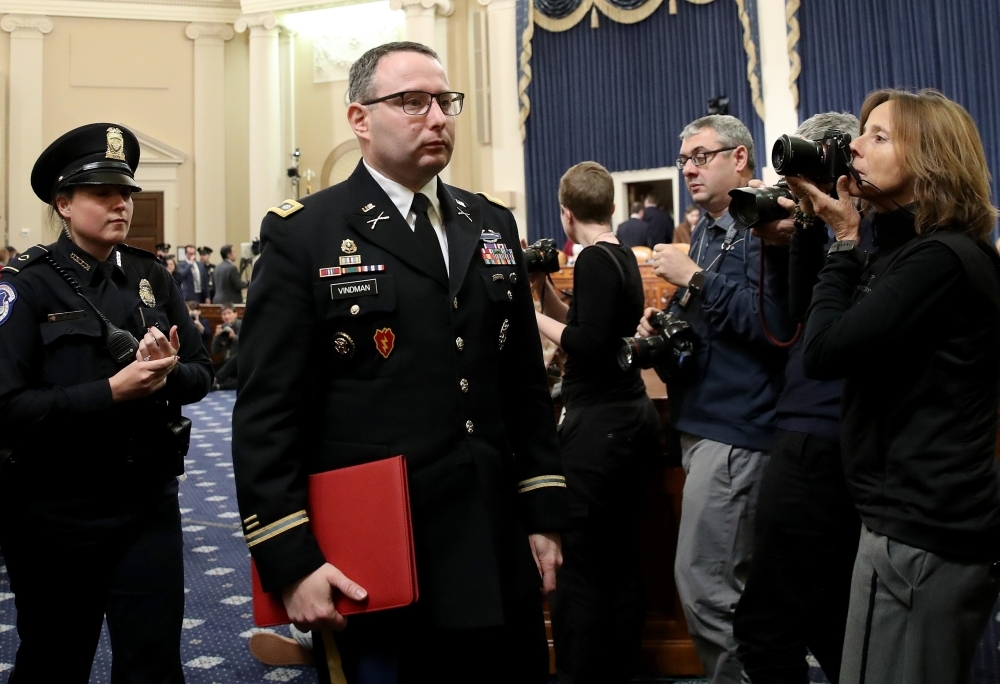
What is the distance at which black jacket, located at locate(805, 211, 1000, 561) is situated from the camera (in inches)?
59.7

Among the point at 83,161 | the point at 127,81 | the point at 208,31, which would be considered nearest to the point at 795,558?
the point at 83,161

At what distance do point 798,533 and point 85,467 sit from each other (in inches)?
59.1

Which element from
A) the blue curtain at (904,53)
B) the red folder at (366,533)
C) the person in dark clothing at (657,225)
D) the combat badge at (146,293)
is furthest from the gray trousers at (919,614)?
the blue curtain at (904,53)

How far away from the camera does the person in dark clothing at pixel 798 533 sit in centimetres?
203

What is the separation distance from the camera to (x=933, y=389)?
1546 mm

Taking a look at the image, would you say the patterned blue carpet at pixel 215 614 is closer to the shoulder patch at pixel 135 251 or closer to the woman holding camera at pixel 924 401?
the woman holding camera at pixel 924 401

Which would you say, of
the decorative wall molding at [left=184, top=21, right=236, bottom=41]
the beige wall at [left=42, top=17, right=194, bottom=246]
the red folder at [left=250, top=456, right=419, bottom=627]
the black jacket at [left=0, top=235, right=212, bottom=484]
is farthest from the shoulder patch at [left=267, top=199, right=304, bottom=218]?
the decorative wall molding at [left=184, top=21, right=236, bottom=41]

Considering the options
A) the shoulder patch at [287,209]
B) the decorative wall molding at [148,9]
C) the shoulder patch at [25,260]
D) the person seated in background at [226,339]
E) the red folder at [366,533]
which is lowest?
the red folder at [366,533]

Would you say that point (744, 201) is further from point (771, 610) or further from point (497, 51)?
point (497, 51)

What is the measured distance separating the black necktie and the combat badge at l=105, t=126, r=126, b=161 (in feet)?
3.08

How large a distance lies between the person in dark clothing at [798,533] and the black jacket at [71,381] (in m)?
1.30

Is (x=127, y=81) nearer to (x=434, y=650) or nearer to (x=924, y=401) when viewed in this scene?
(x=434, y=650)

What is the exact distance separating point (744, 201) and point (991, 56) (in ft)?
31.5

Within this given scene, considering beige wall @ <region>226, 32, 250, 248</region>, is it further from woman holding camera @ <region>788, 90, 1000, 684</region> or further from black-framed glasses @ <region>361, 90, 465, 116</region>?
woman holding camera @ <region>788, 90, 1000, 684</region>
